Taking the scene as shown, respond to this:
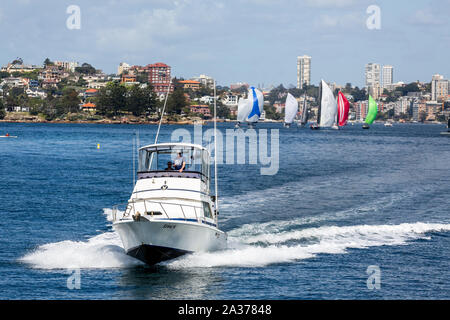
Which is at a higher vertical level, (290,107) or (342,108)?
(290,107)

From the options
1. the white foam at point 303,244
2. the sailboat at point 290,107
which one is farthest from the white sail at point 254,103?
the white foam at point 303,244

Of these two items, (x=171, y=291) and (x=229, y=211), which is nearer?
(x=171, y=291)

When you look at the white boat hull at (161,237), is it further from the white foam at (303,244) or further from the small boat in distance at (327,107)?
the small boat in distance at (327,107)

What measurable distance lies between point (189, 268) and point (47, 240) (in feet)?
28.3

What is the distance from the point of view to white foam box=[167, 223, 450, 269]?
2744 cm

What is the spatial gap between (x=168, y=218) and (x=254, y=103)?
142593 millimetres

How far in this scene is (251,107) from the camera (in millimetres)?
169000

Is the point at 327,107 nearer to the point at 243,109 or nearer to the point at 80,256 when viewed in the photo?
the point at 243,109

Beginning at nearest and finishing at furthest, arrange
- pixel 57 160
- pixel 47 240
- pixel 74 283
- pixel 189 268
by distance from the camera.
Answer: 1. pixel 74 283
2. pixel 189 268
3. pixel 47 240
4. pixel 57 160

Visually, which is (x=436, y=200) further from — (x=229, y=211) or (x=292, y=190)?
(x=229, y=211)

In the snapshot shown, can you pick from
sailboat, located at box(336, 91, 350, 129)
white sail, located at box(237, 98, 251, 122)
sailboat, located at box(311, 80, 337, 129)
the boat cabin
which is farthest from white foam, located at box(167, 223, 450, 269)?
sailboat, located at box(336, 91, 350, 129)

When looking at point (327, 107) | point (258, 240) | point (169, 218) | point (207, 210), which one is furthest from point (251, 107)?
point (169, 218)
